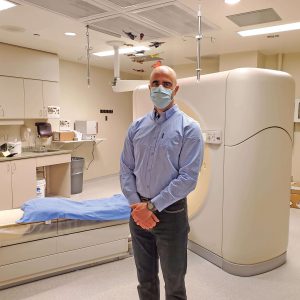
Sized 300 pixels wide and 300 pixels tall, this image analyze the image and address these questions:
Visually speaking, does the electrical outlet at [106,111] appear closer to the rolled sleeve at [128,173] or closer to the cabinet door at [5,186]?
the cabinet door at [5,186]

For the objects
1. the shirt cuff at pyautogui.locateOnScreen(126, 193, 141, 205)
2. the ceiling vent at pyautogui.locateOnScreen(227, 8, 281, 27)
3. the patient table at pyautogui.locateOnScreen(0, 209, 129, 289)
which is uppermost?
the ceiling vent at pyautogui.locateOnScreen(227, 8, 281, 27)

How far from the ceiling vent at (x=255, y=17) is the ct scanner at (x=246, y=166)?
0.93 metres

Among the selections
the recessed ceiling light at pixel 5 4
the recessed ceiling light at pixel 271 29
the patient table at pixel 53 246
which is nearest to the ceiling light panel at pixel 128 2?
the recessed ceiling light at pixel 5 4

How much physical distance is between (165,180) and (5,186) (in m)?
3.45

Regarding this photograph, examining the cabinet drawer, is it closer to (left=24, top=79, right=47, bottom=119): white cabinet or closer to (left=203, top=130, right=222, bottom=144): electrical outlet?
(left=24, top=79, right=47, bottom=119): white cabinet

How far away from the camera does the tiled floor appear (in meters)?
2.42

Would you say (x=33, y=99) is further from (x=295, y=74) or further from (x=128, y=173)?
(x=295, y=74)

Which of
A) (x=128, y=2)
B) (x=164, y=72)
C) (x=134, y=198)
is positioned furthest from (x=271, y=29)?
(x=134, y=198)

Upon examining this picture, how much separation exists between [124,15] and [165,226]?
2.15 meters

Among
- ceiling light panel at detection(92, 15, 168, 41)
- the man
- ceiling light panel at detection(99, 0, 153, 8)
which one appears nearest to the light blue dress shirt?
the man

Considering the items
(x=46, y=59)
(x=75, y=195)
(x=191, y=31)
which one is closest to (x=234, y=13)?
(x=191, y=31)

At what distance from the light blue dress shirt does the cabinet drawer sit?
3417 millimetres

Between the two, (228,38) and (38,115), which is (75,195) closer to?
(38,115)

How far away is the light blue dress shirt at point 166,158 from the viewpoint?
5.54 feet
